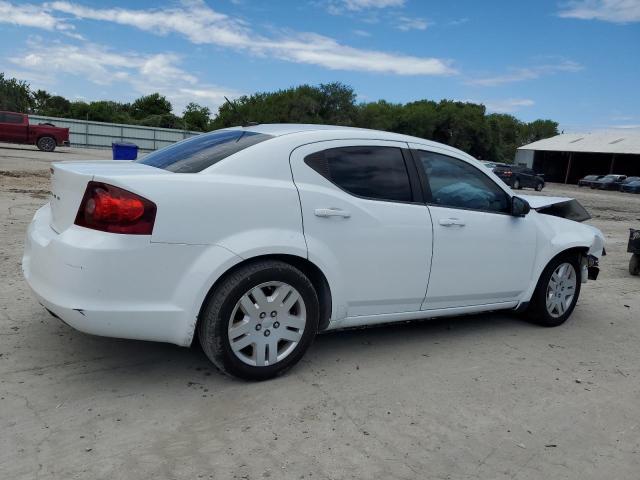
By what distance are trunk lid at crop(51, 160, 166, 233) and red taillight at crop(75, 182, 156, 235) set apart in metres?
0.11

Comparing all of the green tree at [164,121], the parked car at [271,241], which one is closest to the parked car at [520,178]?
the parked car at [271,241]

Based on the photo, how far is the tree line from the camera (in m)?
64.1

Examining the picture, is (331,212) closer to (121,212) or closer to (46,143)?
(121,212)

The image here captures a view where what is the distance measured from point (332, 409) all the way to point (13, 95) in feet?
236

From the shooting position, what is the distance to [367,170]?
402 centimetres

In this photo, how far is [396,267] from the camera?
158 inches

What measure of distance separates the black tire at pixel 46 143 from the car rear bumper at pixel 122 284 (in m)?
27.6

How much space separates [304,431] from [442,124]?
2918 inches

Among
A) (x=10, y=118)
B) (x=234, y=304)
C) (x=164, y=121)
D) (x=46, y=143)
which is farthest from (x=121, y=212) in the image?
(x=164, y=121)

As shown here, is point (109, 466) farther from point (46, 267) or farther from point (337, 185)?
point (337, 185)

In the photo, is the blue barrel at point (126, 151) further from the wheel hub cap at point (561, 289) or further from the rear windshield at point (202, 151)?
the wheel hub cap at point (561, 289)

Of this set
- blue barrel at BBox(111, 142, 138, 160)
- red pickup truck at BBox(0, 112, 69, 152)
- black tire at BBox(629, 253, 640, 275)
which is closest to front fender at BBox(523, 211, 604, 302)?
black tire at BBox(629, 253, 640, 275)

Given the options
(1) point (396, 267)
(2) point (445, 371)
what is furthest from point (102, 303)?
(2) point (445, 371)

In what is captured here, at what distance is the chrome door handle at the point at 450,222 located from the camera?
4.23m
